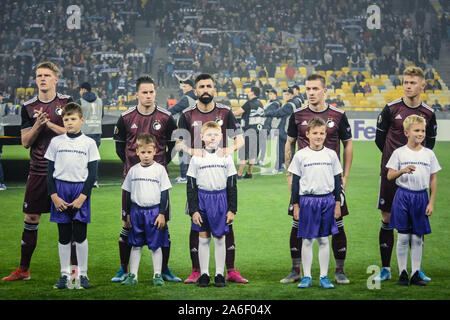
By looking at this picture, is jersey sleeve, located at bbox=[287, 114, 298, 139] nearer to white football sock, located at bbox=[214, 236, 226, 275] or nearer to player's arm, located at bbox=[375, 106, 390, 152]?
player's arm, located at bbox=[375, 106, 390, 152]

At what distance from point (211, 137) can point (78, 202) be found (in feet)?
4.29

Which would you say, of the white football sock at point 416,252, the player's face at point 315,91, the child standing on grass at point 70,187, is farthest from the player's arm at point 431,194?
the child standing on grass at point 70,187

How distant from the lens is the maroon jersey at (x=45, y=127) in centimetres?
639

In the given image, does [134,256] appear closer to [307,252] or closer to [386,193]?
[307,252]

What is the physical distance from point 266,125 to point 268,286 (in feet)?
34.0

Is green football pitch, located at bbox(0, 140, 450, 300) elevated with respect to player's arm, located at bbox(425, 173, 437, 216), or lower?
lower

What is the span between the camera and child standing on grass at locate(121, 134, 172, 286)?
606 cm

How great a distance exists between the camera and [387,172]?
21.2 ft

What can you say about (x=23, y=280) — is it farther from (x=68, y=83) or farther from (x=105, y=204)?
(x=68, y=83)

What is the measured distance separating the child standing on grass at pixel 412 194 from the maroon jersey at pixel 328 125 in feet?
1.75

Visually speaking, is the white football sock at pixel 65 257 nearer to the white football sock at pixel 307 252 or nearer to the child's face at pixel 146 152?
the child's face at pixel 146 152

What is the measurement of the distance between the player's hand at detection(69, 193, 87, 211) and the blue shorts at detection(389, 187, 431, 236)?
2794 millimetres

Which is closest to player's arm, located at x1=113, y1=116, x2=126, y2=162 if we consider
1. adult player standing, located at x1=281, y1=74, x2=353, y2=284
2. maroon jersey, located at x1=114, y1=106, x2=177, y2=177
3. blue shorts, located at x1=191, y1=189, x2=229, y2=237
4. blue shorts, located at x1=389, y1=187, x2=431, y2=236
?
maroon jersey, located at x1=114, y1=106, x2=177, y2=177

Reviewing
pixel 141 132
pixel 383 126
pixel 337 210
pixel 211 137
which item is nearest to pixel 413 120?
pixel 383 126
